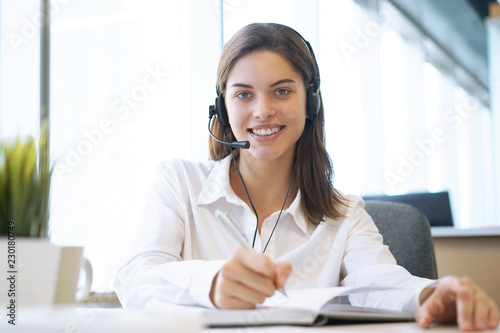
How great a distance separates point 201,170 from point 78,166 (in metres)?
1.12

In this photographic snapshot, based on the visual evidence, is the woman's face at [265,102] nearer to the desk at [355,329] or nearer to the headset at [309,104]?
the headset at [309,104]

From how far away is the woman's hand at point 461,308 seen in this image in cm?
72

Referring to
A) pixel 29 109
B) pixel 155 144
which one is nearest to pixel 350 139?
pixel 155 144

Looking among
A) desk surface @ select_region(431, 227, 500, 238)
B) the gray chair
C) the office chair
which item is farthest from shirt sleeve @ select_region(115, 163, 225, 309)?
desk surface @ select_region(431, 227, 500, 238)

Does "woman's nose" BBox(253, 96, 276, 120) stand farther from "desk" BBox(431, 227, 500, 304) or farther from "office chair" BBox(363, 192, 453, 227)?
"desk" BBox(431, 227, 500, 304)

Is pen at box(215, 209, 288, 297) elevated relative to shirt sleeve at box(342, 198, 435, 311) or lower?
elevated

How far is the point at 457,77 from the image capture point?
888 cm
